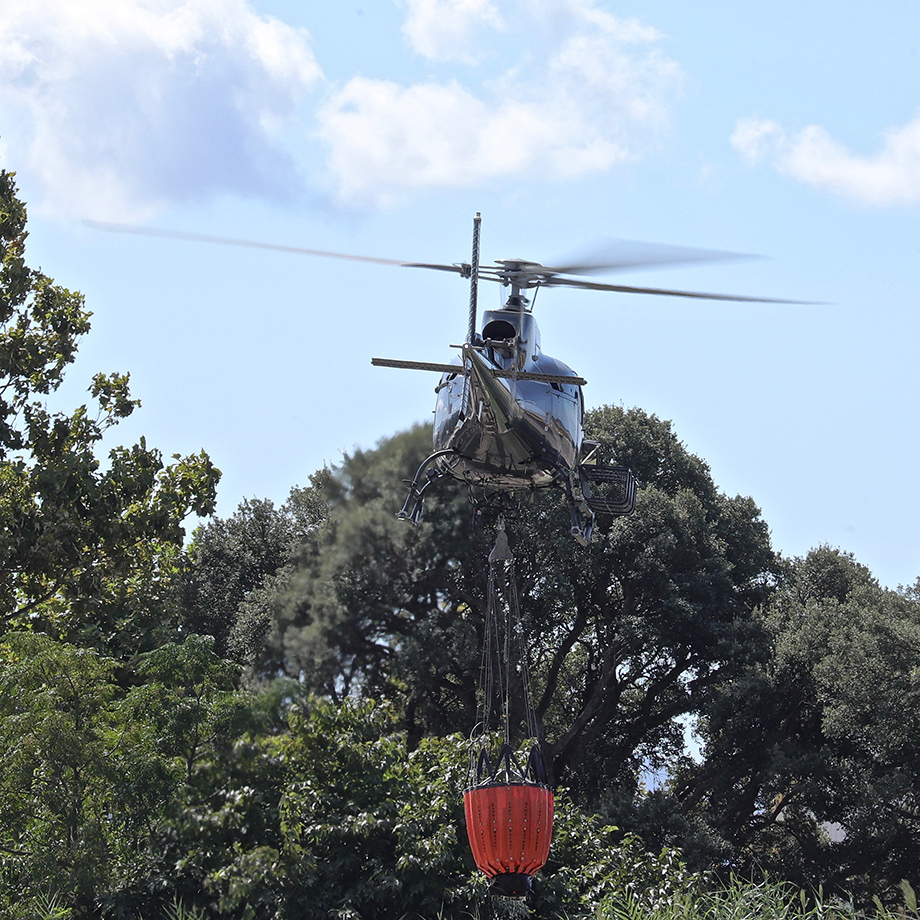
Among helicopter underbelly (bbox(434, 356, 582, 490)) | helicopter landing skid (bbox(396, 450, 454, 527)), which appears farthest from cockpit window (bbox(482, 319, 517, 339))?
helicopter landing skid (bbox(396, 450, 454, 527))

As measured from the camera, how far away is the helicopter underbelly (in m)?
9.52

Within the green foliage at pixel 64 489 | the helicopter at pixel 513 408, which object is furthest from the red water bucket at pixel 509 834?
the green foliage at pixel 64 489

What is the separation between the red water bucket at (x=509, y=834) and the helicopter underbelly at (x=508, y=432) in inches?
101

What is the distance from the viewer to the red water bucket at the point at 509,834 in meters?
9.84

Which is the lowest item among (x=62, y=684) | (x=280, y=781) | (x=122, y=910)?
(x=122, y=910)

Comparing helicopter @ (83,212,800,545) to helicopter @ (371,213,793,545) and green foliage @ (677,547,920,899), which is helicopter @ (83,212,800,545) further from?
green foliage @ (677,547,920,899)

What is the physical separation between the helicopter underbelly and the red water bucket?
2.56 meters

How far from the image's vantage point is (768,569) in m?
26.7

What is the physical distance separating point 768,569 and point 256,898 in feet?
54.5

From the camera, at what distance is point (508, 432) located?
31.6ft

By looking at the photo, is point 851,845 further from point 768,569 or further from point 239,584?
point 239,584

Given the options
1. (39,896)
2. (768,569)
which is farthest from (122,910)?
(768,569)

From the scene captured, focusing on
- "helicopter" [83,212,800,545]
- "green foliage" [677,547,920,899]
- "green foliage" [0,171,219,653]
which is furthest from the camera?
"green foliage" [677,547,920,899]

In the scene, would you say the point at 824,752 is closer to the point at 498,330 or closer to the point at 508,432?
the point at 508,432
